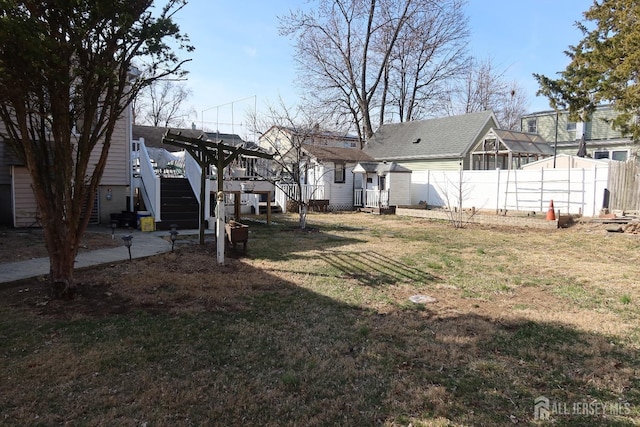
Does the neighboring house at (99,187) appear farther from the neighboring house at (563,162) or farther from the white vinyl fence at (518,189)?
the neighboring house at (563,162)

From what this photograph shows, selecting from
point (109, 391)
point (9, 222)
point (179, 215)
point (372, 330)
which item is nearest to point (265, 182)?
point (179, 215)

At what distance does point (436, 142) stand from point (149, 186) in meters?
16.9

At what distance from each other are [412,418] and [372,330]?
160cm

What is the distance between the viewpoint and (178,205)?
38.8 ft

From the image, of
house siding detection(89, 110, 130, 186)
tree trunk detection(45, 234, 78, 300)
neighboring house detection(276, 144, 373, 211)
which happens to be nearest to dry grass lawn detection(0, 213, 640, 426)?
tree trunk detection(45, 234, 78, 300)

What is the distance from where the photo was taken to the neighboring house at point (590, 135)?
76.3ft

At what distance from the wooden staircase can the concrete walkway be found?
1.11m

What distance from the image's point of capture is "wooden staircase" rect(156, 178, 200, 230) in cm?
1147

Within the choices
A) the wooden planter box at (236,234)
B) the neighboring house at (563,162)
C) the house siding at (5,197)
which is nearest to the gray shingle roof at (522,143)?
the neighboring house at (563,162)

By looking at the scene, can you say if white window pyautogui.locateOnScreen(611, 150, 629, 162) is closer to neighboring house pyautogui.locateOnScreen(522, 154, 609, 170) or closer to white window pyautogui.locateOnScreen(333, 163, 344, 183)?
neighboring house pyautogui.locateOnScreen(522, 154, 609, 170)

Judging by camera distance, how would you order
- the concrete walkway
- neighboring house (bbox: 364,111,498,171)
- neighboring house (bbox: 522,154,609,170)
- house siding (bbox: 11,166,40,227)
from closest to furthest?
the concrete walkway
house siding (bbox: 11,166,40,227)
neighboring house (bbox: 522,154,609,170)
neighboring house (bbox: 364,111,498,171)

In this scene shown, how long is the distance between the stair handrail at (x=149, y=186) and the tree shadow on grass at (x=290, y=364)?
6.36 meters

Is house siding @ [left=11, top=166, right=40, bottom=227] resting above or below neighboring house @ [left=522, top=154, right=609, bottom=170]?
below

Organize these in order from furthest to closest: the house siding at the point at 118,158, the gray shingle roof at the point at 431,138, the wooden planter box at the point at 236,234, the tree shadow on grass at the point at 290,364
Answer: the gray shingle roof at the point at 431,138 < the house siding at the point at 118,158 < the wooden planter box at the point at 236,234 < the tree shadow on grass at the point at 290,364
